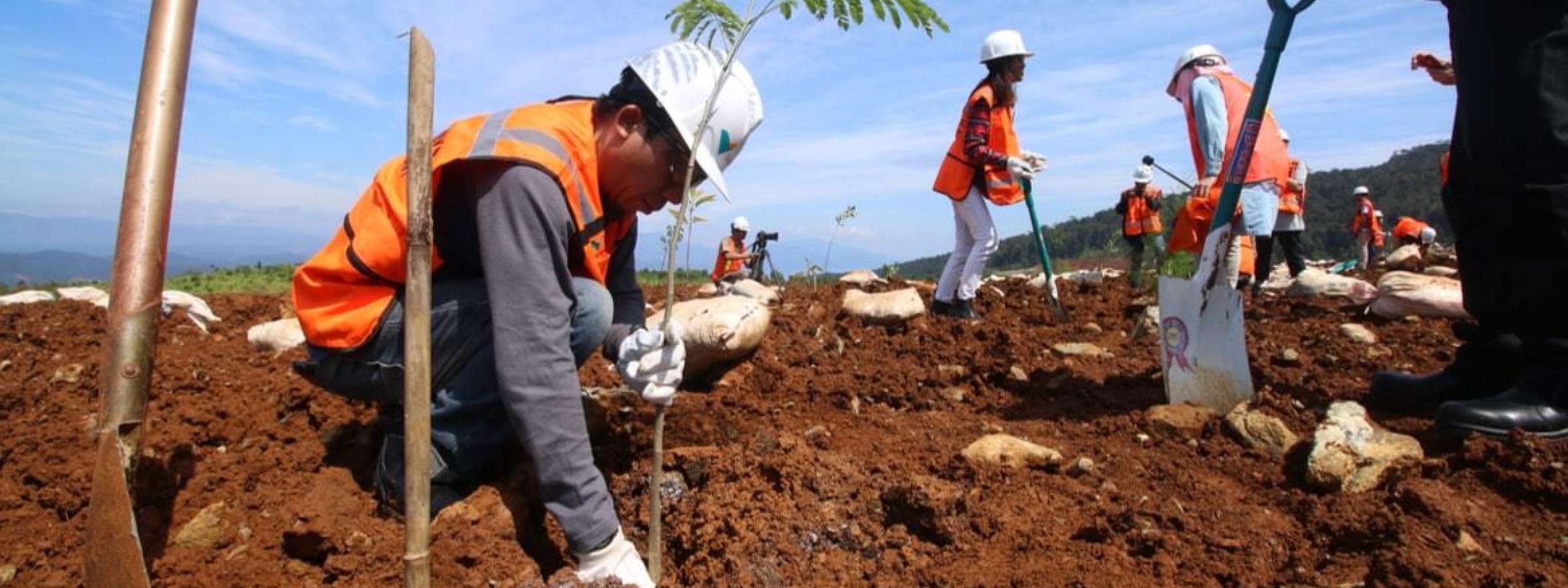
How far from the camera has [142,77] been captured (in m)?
1.52

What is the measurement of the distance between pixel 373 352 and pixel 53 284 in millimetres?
8912

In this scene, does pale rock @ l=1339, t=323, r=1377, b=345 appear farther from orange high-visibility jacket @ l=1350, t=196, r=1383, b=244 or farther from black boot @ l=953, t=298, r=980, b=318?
orange high-visibility jacket @ l=1350, t=196, r=1383, b=244

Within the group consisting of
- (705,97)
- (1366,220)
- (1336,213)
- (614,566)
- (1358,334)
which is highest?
(1336,213)

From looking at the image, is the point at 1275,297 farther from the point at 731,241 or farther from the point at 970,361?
the point at 731,241

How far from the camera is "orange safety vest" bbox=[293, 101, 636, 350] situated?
1.79 m

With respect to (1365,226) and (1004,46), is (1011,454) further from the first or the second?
(1365,226)

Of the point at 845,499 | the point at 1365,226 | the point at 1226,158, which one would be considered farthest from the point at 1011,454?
the point at 1365,226

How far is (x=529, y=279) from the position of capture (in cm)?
169

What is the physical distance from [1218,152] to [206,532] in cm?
462

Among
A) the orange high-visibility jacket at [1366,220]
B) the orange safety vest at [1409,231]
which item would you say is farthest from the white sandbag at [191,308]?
the orange high-visibility jacket at [1366,220]

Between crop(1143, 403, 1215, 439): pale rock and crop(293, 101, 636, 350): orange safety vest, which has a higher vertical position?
crop(293, 101, 636, 350): orange safety vest

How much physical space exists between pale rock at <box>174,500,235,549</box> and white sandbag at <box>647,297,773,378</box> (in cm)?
166


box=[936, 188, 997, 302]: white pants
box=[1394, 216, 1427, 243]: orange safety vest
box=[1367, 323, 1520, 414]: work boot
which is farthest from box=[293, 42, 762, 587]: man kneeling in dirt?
box=[1394, 216, 1427, 243]: orange safety vest

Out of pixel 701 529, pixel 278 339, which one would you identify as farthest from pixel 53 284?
pixel 701 529
